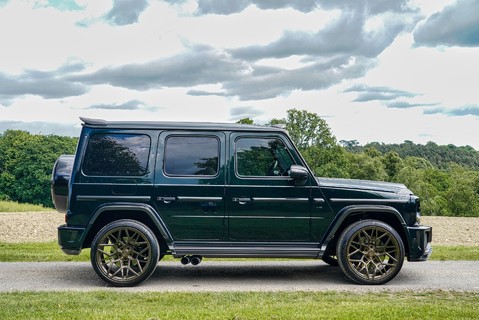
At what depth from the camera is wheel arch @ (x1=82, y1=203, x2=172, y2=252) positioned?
7.84 metres

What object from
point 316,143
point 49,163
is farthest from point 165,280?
point 49,163

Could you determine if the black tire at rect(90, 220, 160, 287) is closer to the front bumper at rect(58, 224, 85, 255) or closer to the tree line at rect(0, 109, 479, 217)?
the front bumper at rect(58, 224, 85, 255)

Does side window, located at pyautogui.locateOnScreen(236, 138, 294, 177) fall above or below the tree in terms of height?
below

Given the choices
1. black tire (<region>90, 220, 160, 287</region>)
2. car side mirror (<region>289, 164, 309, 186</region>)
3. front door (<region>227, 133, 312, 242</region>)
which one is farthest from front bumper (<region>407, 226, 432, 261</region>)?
black tire (<region>90, 220, 160, 287</region>)

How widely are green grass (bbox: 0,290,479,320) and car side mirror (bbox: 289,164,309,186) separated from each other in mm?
1529

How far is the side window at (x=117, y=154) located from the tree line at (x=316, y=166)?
32.5m

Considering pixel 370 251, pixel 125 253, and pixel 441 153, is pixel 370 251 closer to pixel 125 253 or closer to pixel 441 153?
pixel 125 253

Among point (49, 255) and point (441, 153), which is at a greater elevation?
point (441, 153)

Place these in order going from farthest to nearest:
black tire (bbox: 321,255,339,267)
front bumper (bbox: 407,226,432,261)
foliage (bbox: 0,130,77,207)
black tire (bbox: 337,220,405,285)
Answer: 1. foliage (bbox: 0,130,77,207)
2. black tire (bbox: 321,255,339,267)
3. front bumper (bbox: 407,226,432,261)
4. black tire (bbox: 337,220,405,285)

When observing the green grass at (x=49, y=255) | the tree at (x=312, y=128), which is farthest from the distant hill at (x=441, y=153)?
the green grass at (x=49, y=255)

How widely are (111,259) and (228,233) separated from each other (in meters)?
1.59

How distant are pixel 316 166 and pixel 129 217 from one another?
38.6 m

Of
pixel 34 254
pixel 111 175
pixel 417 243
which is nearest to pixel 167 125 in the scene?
pixel 111 175

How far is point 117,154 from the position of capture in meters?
8.01
